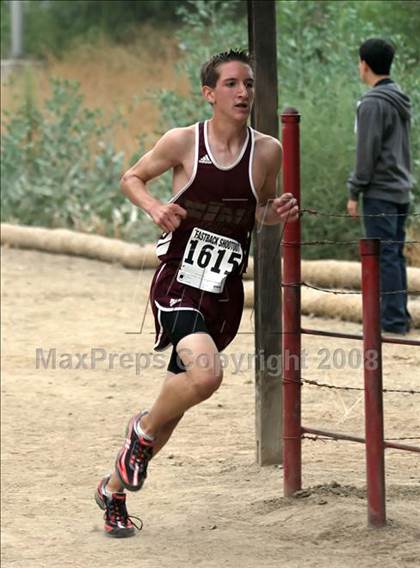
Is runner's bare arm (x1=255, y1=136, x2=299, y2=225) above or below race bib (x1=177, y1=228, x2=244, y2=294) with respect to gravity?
above

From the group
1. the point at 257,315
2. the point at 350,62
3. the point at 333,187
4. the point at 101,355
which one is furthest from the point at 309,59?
the point at 257,315

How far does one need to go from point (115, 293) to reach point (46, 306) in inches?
26.7

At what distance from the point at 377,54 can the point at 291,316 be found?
11.5ft

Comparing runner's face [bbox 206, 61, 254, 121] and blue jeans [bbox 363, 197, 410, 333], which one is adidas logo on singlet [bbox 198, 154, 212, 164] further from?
blue jeans [bbox 363, 197, 410, 333]

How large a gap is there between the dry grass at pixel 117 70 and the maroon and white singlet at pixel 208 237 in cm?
1346

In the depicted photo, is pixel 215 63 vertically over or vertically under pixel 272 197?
over

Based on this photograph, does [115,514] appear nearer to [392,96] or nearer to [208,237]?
[208,237]

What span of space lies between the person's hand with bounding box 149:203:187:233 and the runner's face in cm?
44

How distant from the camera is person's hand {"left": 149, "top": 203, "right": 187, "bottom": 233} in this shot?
4.86 metres

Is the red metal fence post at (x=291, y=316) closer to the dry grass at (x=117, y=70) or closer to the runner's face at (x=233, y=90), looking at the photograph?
the runner's face at (x=233, y=90)

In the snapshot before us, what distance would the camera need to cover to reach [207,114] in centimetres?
1320

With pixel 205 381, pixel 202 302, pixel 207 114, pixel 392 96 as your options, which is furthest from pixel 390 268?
pixel 207 114

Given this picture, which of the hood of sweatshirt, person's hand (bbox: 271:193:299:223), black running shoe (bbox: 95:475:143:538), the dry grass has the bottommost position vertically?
black running shoe (bbox: 95:475:143:538)

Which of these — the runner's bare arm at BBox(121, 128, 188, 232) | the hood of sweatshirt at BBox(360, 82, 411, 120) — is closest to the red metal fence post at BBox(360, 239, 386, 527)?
the runner's bare arm at BBox(121, 128, 188, 232)
